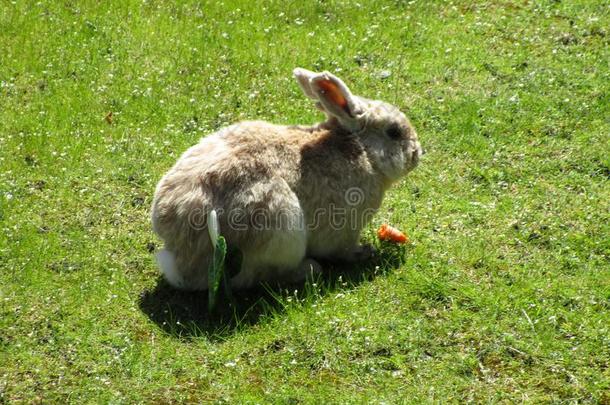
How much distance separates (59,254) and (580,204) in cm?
422

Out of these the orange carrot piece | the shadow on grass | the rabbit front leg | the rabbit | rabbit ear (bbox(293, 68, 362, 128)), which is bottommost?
the shadow on grass

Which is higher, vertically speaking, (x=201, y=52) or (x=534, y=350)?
(x=201, y=52)

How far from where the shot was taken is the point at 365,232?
7.71 m

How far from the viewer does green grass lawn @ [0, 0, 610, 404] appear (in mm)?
6070

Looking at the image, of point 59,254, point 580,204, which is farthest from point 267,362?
point 580,204

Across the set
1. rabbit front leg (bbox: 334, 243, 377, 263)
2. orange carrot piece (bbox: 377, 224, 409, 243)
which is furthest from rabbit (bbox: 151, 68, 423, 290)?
orange carrot piece (bbox: 377, 224, 409, 243)

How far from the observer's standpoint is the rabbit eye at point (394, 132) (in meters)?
7.44

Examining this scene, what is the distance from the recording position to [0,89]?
9531 millimetres

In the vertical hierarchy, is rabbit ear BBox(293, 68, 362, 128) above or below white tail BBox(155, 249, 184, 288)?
above

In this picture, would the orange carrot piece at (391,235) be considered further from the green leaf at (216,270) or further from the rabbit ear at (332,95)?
the green leaf at (216,270)

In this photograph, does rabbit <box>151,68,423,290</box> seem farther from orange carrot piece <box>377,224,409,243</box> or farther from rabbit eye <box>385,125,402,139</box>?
orange carrot piece <box>377,224,409,243</box>

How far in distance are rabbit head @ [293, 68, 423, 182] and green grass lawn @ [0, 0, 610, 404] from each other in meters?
0.63

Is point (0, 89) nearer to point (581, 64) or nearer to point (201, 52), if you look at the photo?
point (201, 52)

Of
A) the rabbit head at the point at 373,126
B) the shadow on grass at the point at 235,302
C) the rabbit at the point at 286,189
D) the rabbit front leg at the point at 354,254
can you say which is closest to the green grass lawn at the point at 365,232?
the shadow on grass at the point at 235,302
